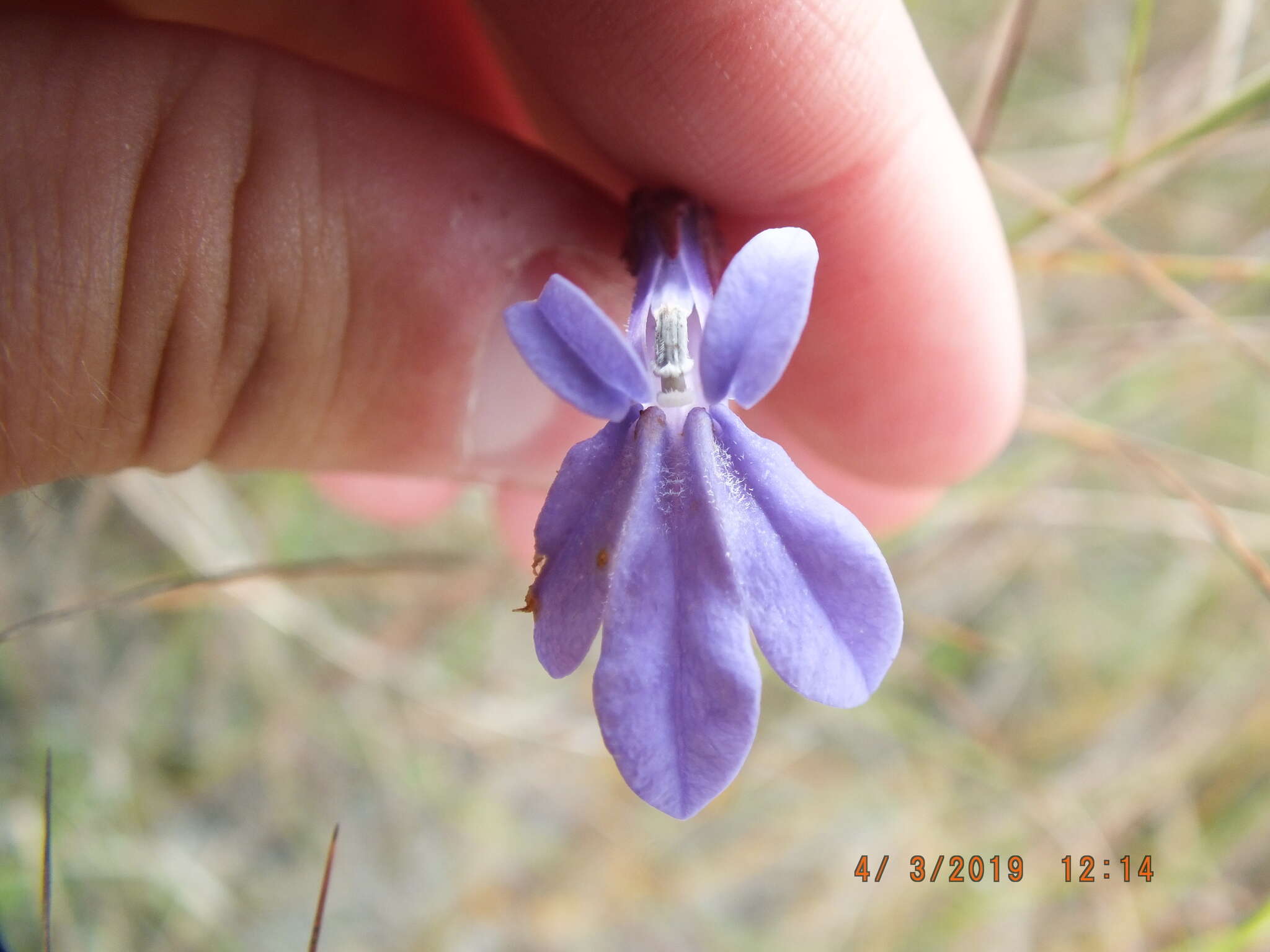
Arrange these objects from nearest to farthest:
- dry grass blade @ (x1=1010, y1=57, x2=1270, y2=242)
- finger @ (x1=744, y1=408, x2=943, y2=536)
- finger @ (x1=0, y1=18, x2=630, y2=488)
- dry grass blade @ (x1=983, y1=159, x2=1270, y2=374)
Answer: finger @ (x1=0, y1=18, x2=630, y2=488) < dry grass blade @ (x1=1010, y1=57, x2=1270, y2=242) < dry grass blade @ (x1=983, y1=159, x2=1270, y2=374) < finger @ (x1=744, y1=408, x2=943, y2=536)

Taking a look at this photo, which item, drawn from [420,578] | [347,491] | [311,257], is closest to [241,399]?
[311,257]

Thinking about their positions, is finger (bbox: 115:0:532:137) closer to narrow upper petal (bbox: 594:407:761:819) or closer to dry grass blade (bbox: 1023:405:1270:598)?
narrow upper petal (bbox: 594:407:761:819)

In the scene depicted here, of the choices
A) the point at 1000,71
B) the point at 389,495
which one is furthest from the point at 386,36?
the point at 389,495

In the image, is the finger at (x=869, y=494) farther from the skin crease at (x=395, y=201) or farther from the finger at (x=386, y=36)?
the finger at (x=386, y=36)

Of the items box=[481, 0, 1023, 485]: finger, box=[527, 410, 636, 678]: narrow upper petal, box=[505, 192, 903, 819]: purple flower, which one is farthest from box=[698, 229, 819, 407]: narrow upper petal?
box=[481, 0, 1023, 485]: finger
